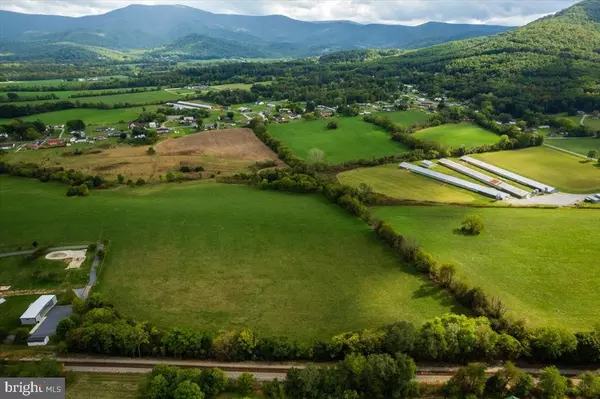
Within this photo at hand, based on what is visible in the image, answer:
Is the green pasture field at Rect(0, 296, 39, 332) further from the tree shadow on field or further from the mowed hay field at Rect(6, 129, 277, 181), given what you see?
the tree shadow on field

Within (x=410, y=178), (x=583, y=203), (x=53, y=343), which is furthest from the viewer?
(x=410, y=178)

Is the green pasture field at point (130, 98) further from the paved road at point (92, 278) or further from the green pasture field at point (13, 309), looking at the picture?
the green pasture field at point (13, 309)

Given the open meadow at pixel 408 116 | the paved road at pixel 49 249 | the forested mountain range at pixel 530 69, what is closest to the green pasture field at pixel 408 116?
the open meadow at pixel 408 116

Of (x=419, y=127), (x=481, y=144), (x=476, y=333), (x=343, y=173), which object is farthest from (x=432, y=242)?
(x=419, y=127)

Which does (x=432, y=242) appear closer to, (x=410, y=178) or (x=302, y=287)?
(x=302, y=287)

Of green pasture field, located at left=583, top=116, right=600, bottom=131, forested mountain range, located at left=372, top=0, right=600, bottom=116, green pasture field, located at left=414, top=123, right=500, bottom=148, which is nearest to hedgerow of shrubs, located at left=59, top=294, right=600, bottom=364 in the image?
green pasture field, located at left=414, top=123, right=500, bottom=148

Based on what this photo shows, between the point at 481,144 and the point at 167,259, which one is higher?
the point at 481,144
